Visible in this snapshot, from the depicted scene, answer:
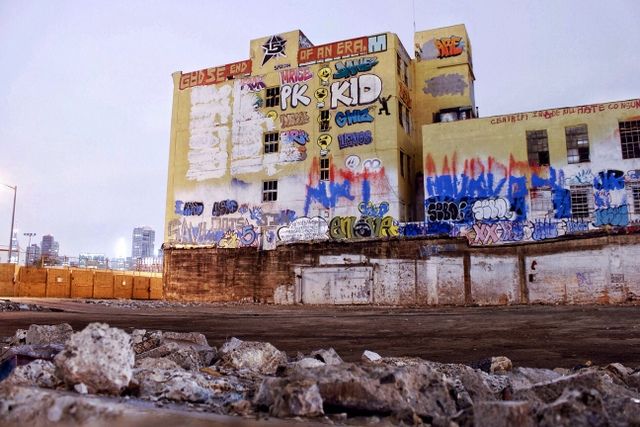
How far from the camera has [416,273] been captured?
2670 cm

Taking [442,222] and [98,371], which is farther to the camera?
[442,222]

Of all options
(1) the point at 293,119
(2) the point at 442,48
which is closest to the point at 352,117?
(1) the point at 293,119

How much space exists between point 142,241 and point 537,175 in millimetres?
155868

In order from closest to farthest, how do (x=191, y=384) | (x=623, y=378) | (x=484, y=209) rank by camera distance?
(x=191, y=384) → (x=623, y=378) → (x=484, y=209)

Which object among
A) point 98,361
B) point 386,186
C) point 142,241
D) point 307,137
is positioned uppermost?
point 142,241

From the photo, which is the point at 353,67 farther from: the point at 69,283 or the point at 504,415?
the point at 504,415

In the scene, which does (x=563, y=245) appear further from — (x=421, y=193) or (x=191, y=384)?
(x=191, y=384)

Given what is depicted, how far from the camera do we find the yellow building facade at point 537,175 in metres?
25.0

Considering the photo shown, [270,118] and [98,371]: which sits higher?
[270,118]

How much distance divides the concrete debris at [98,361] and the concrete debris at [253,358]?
1428 millimetres

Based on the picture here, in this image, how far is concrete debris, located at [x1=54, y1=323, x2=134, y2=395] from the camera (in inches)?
121

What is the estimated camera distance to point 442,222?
88.4 feet

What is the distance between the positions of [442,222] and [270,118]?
41.5ft

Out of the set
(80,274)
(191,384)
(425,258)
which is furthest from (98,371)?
(80,274)
